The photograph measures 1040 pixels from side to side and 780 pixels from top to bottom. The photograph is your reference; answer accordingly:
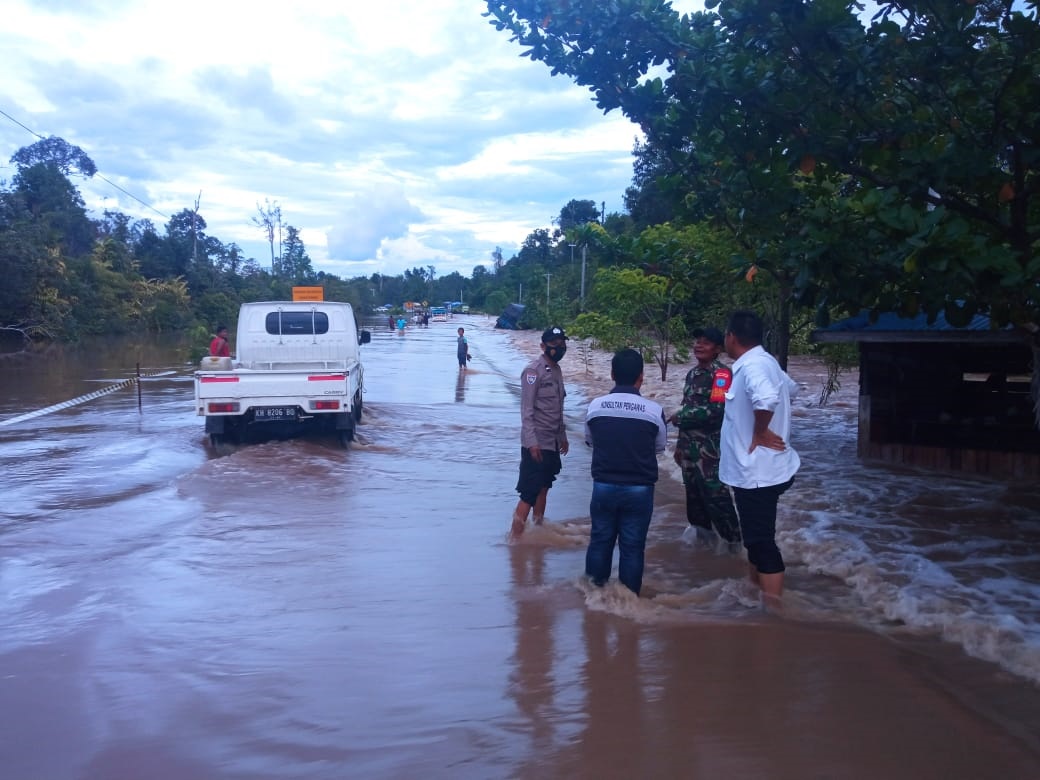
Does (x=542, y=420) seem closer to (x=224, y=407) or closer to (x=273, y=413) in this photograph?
(x=273, y=413)

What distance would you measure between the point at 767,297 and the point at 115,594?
1170cm

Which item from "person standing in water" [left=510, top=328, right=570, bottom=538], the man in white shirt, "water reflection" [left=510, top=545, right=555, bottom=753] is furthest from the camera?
"person standing in water" [left=510, top=328, right=570, bottom=538]

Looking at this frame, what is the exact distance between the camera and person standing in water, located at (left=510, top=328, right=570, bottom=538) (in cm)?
728

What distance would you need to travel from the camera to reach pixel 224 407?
12047 millimetres

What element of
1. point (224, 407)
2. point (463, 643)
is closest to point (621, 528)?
point (463, 643)

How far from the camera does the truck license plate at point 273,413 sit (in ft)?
40.1

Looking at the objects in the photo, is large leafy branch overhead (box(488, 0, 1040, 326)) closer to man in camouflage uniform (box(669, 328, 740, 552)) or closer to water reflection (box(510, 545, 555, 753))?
man in camouflage uniform (box(669, 328, 740, 552))

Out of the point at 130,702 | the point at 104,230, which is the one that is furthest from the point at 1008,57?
the point at 104,230

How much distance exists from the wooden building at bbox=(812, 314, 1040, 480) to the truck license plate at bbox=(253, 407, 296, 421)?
738cm

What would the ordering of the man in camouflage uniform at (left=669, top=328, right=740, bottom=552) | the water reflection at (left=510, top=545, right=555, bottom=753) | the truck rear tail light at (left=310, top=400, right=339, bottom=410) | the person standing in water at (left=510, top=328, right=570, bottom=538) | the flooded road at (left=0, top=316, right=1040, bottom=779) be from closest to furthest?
the flooded road at (left=0, top=316, right=1040, bottom=779) < the water reflection at (left=510, top=545, right=555, bottom=753) < the man in camouflage uniform at (left=669, top=328, right=740, bottom=552) < the person standing in water at (left=510, top=328, right=570, bottom=538) < the truck rear tail light at (left=310, top=400, right=339, bottom=410)

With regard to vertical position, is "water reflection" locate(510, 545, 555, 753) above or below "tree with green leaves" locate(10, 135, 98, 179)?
below

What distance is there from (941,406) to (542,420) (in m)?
7.01

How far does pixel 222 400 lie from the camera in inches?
474

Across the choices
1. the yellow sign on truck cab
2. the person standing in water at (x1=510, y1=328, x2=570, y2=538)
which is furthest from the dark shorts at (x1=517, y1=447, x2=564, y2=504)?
the yellow sign on truck cab
